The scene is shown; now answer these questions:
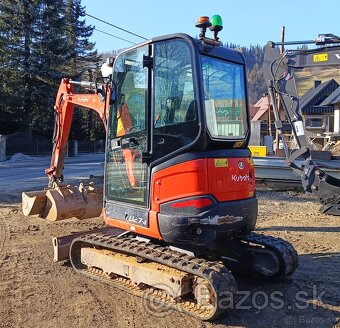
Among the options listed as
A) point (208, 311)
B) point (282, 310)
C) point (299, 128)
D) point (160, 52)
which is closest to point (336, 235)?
point (299, 128)

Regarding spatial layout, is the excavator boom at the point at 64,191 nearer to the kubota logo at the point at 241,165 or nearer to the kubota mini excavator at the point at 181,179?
the kubota mini excavator at the point at 181,179

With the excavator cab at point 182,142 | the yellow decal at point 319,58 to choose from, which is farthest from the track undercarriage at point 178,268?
the yellow decal at point 319,58

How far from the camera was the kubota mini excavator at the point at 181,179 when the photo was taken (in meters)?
4.76

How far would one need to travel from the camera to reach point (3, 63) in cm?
3347

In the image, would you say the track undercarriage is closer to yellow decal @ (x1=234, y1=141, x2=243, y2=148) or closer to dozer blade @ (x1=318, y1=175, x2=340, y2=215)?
yellow decal @ (x1=234, y1=141, x2=243, y2=148)

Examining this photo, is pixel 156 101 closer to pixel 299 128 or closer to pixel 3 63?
pixel 299 128

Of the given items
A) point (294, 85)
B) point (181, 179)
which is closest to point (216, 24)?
point (181, 179)

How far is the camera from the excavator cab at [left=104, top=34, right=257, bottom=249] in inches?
188

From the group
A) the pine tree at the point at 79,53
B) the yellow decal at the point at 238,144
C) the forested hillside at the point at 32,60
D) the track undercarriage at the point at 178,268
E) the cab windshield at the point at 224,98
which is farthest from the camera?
the pine tree at the point at 79,53

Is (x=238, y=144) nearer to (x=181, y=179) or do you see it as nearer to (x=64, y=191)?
(x=181, y=179)

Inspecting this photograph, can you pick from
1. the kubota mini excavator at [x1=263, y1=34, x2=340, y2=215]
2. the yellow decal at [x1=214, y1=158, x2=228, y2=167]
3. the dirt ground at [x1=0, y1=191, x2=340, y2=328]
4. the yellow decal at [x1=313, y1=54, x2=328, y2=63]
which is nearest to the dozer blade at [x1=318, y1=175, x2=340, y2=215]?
the kubota mini excavator at [x1=263, y1=34, x2=340, y2=215]

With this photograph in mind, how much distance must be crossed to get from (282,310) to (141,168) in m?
2.16

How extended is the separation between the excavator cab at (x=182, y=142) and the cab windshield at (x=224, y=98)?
11 millimetres

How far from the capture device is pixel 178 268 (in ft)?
15.3
